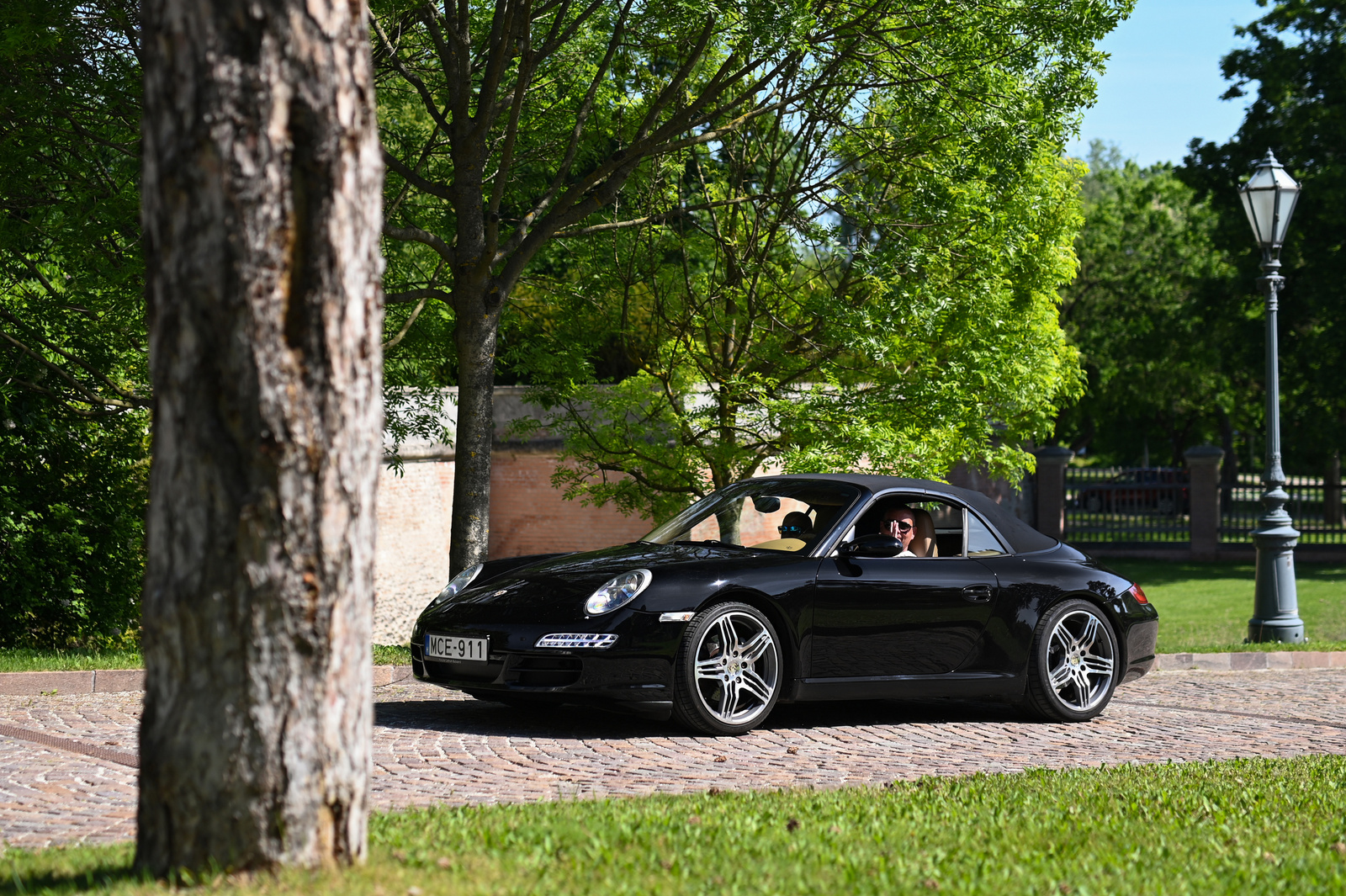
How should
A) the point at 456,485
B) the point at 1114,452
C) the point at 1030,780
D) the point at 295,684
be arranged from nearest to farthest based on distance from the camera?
the point at 295,684 < the point at 1030,780 < the point at 456,485 < the point at 1114,452

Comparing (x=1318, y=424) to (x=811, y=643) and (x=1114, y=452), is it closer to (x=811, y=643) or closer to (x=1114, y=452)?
(x=811, y=643)

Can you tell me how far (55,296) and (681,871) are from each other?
10.9m

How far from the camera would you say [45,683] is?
364 inches

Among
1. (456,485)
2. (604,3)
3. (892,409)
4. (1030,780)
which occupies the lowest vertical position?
(1030,780)

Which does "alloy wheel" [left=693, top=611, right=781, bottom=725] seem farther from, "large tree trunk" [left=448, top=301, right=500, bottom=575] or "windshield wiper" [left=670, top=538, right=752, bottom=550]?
"large tree trunk" [left=448, top=301, right=500, bottom=575]

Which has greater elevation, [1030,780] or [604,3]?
[604,3]

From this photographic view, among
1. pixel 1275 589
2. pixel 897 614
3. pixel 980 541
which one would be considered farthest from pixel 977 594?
pixel 1275 589

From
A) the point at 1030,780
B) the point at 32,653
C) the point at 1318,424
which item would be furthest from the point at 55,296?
the point at 1318,424

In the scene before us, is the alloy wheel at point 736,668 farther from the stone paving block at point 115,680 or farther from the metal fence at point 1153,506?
the metal fence at point 1153,506

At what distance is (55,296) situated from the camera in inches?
514

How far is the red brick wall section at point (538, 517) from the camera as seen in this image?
73.4 ft

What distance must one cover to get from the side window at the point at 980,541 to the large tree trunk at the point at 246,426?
19.1ft

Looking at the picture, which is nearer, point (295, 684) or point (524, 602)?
point (295, 684)

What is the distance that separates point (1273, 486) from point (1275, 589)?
107 cm
